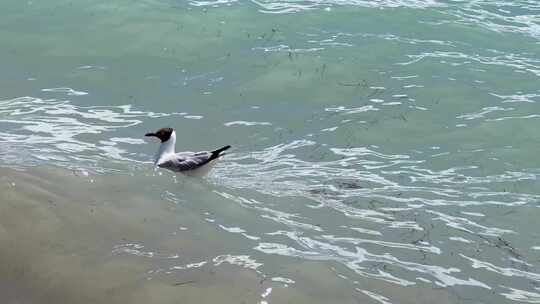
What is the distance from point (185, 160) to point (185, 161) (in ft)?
0.09

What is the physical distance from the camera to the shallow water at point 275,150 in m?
7.14

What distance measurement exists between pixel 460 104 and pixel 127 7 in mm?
9598

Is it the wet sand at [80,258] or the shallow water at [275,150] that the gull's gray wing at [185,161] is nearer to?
the shallow water at [275,150]

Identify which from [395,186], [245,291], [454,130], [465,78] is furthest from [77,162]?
[465,78]

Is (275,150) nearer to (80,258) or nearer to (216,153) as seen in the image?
(216,153)

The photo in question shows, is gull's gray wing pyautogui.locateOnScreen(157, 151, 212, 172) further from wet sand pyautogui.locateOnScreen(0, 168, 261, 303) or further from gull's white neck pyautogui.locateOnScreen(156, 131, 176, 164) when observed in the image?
wet sand pyautogui.locateOnScreen(0, 168, 261, 303)

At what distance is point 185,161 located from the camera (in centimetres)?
1145

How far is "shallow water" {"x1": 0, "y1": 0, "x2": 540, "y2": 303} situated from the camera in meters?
7.14

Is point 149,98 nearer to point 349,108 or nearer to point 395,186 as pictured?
point 349,108

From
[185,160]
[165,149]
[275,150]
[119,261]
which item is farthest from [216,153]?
[119,261]

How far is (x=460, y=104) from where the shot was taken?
47.4 ft

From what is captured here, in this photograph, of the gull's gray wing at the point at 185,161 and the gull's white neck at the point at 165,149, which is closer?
the gull's gray wing at the point at 185,161

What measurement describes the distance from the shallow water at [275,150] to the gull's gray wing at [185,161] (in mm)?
417

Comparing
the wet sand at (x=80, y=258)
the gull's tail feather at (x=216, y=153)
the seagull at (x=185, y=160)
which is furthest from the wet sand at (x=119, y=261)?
the gull's tail feather at (x=216, y=153)
